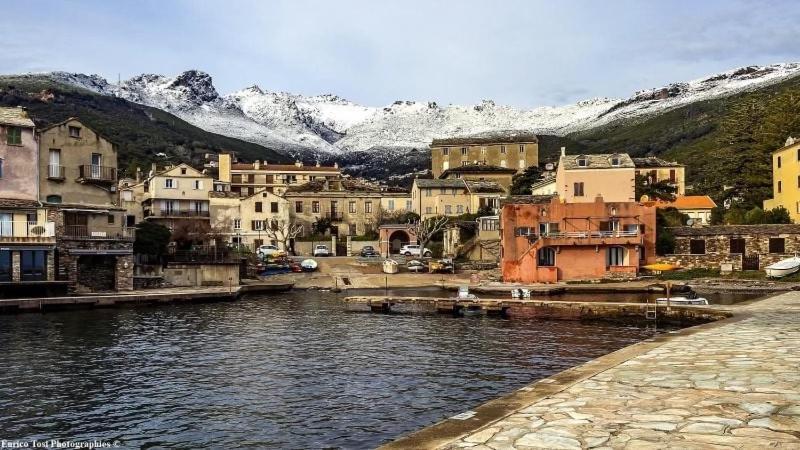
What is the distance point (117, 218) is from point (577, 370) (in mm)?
49028

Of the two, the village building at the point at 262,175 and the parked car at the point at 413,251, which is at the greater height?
the village building at the point at 262,175

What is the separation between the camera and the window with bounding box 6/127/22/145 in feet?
172

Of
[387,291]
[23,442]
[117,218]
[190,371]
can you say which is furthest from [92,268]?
[23,442]

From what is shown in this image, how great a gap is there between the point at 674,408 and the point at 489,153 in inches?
4452

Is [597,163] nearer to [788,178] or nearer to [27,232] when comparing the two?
[788,178]

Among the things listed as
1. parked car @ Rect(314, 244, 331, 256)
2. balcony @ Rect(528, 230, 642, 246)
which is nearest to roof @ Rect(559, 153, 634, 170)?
balcony @ Rect(528, 230, 642, 246)

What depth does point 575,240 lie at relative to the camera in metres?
60.2

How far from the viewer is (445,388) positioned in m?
21.8

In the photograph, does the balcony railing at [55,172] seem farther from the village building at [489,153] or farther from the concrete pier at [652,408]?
the village building at [489,153]

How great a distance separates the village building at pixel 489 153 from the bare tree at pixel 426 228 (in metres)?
35.2

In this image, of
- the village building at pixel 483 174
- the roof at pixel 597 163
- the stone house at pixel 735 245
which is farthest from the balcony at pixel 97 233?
the village building at pixel 483 174

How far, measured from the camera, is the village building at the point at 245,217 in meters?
91.8

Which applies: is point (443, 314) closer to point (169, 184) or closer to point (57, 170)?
point (57, 170)

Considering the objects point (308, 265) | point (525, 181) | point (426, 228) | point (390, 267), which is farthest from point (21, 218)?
point (525, 181)
